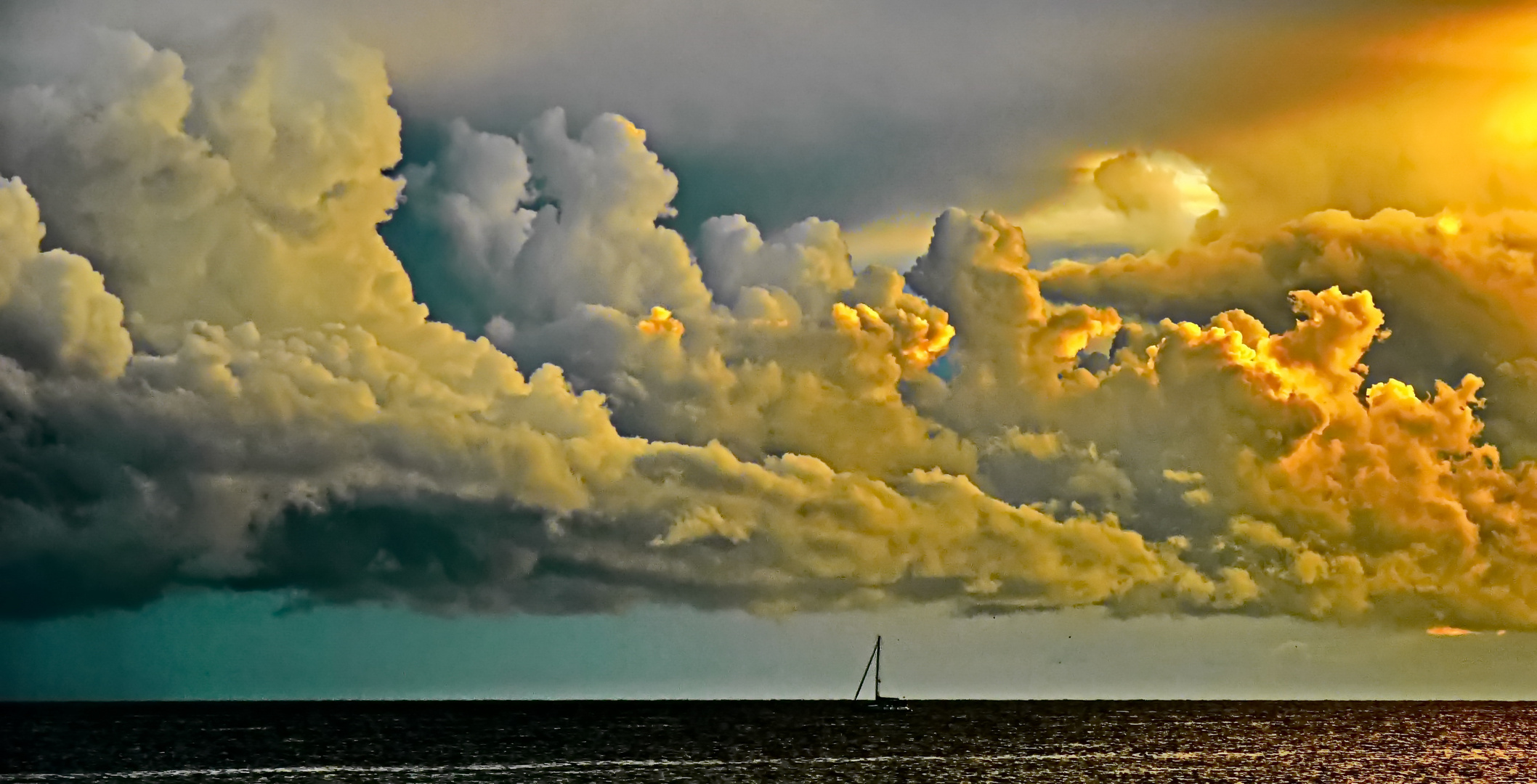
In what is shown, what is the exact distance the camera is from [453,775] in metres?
192

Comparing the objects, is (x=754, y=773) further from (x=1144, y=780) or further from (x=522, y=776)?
(x=1144, y=780)

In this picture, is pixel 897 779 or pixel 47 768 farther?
pixel 47 768

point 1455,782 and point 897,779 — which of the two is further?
point 1455,782

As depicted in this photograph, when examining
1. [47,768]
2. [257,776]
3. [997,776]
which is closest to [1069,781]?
[997,776]

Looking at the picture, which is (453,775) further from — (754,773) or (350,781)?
(754,773)

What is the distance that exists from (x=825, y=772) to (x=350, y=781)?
56.6 meters

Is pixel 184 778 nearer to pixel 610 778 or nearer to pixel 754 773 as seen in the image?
pixel 610 778

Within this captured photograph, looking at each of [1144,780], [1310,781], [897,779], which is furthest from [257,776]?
[1310,781]

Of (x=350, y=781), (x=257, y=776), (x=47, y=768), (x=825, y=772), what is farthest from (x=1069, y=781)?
(x=47, y=768)

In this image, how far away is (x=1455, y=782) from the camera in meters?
196

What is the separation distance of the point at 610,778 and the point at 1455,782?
10338 centimetres

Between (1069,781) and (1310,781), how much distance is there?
31435 millimetres

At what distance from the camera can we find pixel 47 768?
7830 inches

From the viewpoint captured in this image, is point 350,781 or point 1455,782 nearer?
point 350,781
